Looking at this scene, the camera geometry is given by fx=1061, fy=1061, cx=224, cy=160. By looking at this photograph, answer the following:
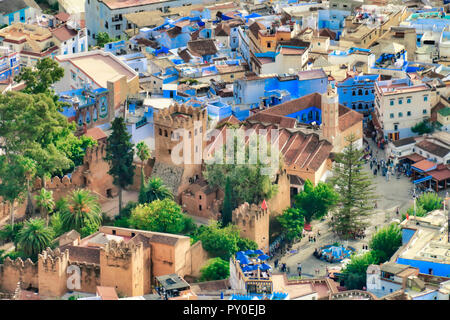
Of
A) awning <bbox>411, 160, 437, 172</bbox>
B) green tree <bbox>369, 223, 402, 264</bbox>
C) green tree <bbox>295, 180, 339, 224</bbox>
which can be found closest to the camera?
green tree <bbox>369, 223, 402, 264</bbox>

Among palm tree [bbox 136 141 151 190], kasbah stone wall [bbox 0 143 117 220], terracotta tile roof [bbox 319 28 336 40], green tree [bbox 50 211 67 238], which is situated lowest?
green tree [bbox 50 211 67 238]

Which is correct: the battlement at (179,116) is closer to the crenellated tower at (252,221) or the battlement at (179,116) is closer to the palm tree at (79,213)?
the crenellated tower at (252,221)

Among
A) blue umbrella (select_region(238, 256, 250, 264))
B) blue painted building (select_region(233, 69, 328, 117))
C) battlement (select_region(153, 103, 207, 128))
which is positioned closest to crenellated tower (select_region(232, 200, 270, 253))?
blue umbrella (select_region(238, 256, 250, 264))

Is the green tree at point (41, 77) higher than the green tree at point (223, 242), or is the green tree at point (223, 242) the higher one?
the green tree at point (41, 77)

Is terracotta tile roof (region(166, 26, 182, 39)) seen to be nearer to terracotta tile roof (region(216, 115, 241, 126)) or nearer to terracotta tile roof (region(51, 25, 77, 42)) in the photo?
terracotta tile roof (region(51, 25, 77, 42))

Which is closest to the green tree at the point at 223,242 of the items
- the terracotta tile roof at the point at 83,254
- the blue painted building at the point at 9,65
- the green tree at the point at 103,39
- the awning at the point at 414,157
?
the terracotta tile roof at the point at 83,254

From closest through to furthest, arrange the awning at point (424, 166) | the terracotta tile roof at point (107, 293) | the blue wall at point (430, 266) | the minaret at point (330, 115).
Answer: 1. the terracotta tile roof at point (107, 293)
2. the blue wall at point (430, 266)
3. the awning at point (424, 166)
4. the minaret at point (330, 115)
